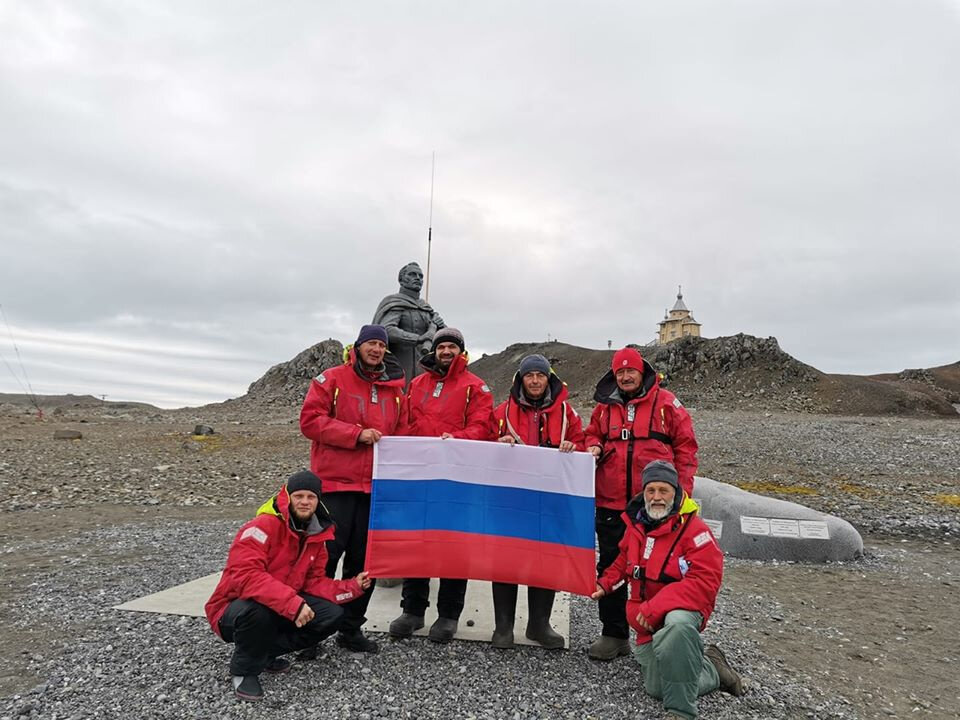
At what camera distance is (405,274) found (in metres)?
7.75

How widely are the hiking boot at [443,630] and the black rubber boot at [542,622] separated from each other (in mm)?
637

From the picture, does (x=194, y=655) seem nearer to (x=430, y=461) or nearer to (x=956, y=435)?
(x=430, y=461)

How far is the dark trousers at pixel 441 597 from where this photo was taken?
5.73 m

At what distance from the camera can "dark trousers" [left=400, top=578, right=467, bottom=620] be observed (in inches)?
226

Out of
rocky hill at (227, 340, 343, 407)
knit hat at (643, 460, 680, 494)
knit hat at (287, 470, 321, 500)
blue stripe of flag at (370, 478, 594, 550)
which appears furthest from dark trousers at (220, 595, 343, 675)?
rocky hill at (227, 340, 343, 407)

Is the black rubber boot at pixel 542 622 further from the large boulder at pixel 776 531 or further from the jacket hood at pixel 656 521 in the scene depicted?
the large boulder at pixel 776 531

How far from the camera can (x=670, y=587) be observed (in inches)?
186

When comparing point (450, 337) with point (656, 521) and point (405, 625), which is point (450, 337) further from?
point (405, 625)

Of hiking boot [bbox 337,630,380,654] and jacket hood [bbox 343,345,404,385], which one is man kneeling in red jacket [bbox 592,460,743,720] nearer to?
hiking boot [bbox 337,630,380,654]

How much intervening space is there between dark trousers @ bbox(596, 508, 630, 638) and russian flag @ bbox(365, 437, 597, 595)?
20 centimetres

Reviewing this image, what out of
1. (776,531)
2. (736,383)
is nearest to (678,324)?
(736,383)

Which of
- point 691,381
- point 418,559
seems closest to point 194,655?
point 418,559

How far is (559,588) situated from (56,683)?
3.65 meters

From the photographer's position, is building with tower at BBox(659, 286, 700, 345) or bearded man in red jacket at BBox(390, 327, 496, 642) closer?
bearded man in red jacket at BBox(390, 327, 496, 642)
